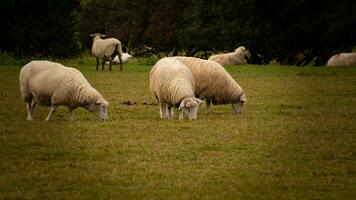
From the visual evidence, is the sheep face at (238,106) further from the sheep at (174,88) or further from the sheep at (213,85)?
the sheep at (174,88)

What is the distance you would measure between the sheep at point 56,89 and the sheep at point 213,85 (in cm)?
263

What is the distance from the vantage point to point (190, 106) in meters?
16.9

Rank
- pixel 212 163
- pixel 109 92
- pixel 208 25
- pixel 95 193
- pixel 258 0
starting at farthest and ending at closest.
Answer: pixel 208 25 → pixel 258 0 → pixel 109 92 → pixel 212 163 → pixel 95 193

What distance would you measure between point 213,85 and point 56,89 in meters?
3.78

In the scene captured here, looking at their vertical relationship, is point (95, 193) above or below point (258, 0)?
above

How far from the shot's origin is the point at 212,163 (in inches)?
458

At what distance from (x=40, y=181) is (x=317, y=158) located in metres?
3.92

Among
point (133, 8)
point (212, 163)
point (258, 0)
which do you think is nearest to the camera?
point (212, 163)

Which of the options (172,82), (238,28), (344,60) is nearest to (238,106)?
(172,82)

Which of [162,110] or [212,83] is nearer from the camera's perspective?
[162,110]

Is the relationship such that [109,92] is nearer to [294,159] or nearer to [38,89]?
[38,89]

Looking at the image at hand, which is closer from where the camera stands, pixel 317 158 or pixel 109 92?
pixel 317 158

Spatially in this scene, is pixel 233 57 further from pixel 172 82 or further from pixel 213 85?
pixel 172 82

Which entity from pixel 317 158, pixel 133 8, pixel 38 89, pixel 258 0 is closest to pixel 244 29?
pixel 258 0
